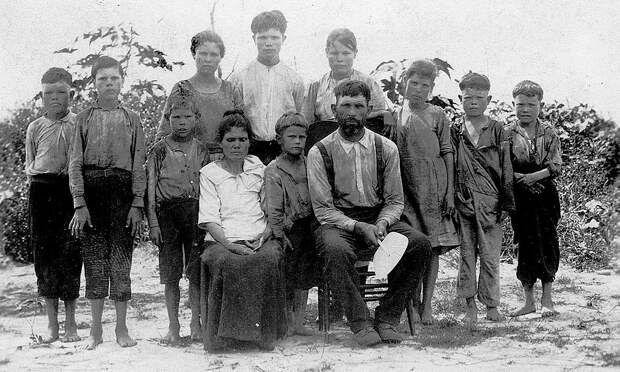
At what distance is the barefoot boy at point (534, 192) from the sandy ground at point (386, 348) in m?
0.40

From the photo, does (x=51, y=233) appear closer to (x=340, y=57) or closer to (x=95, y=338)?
(x=95, y=338)

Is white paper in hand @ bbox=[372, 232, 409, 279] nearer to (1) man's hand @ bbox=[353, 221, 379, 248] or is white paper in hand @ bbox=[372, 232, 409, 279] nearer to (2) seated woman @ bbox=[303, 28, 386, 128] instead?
(1) man's hand @ bbox=[353, 221, 379, 248]

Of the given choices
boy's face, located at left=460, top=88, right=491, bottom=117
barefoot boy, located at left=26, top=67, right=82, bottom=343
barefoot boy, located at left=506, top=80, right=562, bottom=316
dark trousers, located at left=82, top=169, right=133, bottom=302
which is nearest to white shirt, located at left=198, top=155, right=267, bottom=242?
dark trousers, located at left=82, top=169, right=133, bottom=302

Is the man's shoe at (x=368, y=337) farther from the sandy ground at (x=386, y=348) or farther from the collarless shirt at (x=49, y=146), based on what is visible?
the collarless shirt at (x=49, y=146)

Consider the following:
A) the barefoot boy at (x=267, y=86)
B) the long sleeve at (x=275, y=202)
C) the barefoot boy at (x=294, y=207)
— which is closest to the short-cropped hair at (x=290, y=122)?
the barefoot boy at (x=294, y=207)

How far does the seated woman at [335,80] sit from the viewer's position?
4867 mm

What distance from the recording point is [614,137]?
25.8ft

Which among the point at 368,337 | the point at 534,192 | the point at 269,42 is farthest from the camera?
the point at 534,192

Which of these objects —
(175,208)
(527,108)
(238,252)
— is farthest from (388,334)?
(527,108)

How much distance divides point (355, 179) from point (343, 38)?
4.04 ft

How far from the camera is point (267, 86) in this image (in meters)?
4.90

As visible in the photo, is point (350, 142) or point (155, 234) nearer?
point (155, 234)

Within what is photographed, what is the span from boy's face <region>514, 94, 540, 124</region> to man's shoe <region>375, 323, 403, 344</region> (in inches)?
87.3

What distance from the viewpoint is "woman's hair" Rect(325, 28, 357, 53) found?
15.9ft
